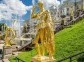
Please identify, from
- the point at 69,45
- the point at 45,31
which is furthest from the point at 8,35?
the point at 45,31

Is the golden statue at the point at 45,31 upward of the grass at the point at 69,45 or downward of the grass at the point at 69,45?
upward

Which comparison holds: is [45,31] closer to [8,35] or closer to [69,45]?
[69,45]

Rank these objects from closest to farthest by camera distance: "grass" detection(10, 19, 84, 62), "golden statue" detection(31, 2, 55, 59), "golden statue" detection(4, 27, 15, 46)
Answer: "golden statue" detection(31, 2, 55, 59), "grass" detection(10, 19, 84, 62), "golden statue" detection(4, 27, 15, 46)

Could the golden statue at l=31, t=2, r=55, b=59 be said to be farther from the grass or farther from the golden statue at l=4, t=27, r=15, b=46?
the golden statue at l=4, t=27, r=15, b=46

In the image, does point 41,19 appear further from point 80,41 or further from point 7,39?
point 7,39

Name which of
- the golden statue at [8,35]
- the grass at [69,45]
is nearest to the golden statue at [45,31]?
the grass at [69,45]

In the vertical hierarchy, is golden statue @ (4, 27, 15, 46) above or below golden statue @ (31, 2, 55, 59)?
below

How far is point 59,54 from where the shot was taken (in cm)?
1869

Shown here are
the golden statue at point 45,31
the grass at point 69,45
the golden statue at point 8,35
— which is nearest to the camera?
the golden statue at point 45,31

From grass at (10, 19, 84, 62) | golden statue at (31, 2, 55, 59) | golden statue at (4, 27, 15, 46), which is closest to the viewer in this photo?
golden statue at (31, 2, 55, 59)

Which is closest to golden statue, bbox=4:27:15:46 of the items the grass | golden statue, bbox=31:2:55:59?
the grass

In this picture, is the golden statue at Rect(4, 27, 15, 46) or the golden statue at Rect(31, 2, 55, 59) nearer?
the golden statue at Rect(31, 2, 55, 59)

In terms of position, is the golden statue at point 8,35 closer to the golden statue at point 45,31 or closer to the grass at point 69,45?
the grass at point 69,45

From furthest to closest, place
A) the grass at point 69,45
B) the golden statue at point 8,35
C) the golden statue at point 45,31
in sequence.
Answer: the golden statue at point 8,35 < the grass at point 69,45 < the golden statue at point 45,31
